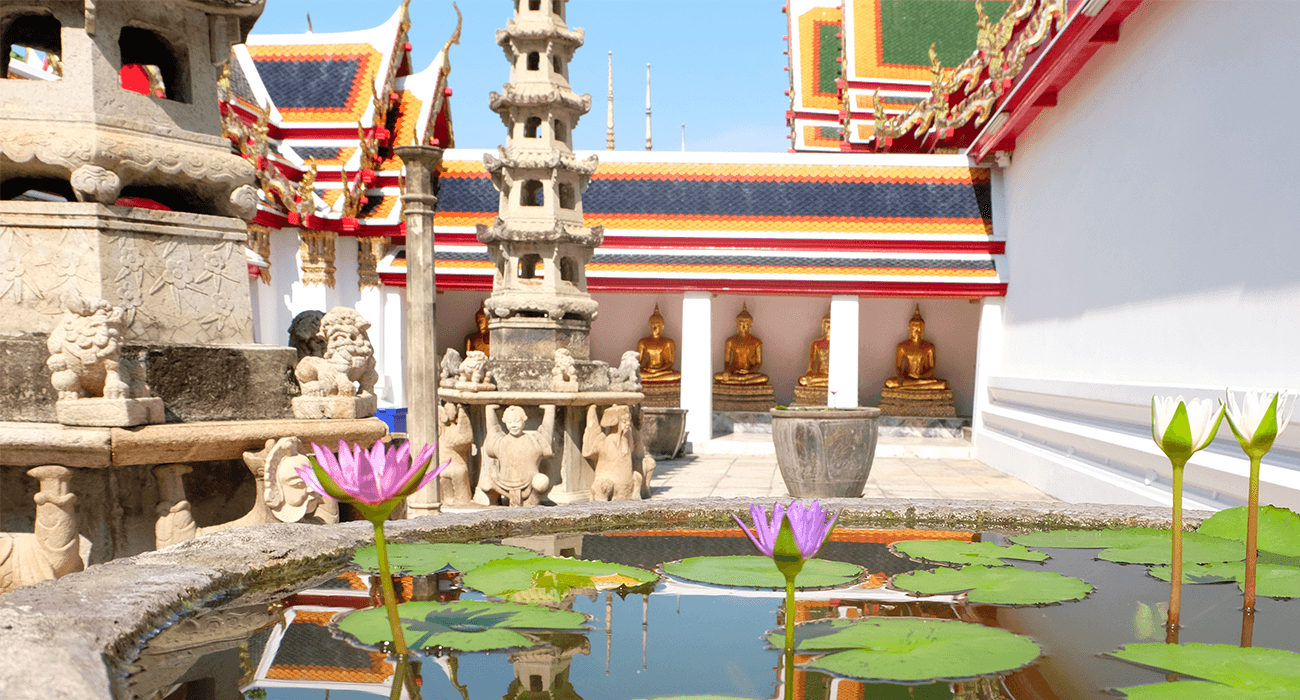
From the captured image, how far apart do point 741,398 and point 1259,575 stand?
1086 centimetres

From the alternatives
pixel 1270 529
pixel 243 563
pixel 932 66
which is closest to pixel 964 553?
pixel 1270 529

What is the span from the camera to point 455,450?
7.07 metres

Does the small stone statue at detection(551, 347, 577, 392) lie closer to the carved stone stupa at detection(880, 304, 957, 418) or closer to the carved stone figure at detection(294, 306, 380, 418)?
the carved stone figure at detection(294, 306, 380, 418)

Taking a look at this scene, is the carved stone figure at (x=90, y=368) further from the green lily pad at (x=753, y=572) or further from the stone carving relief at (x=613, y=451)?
the stone carving relief at (x=613, y=451)

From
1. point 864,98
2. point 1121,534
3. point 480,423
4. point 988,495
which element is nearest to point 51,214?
point 1121,534

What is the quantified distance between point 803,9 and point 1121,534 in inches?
588

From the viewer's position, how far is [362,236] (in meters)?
11.2

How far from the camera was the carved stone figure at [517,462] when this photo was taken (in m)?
6.53

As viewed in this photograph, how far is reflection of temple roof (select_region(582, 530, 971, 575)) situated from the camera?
229cm

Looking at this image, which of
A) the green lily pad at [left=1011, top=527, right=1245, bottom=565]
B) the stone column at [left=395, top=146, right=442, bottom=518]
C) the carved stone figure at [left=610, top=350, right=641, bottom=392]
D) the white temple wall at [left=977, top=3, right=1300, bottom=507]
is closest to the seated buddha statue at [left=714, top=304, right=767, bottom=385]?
the white temple wall at [left=977, top=3, right=1300, bottom=507]

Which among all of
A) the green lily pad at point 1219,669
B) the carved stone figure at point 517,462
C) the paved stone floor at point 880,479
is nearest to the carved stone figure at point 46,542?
the green lily pad at point 1219,669

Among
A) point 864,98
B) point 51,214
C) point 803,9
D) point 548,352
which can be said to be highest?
point 803,9

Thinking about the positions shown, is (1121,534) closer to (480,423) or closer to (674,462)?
(480,423)

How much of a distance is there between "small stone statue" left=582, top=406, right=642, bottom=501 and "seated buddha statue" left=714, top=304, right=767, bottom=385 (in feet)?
19.4
